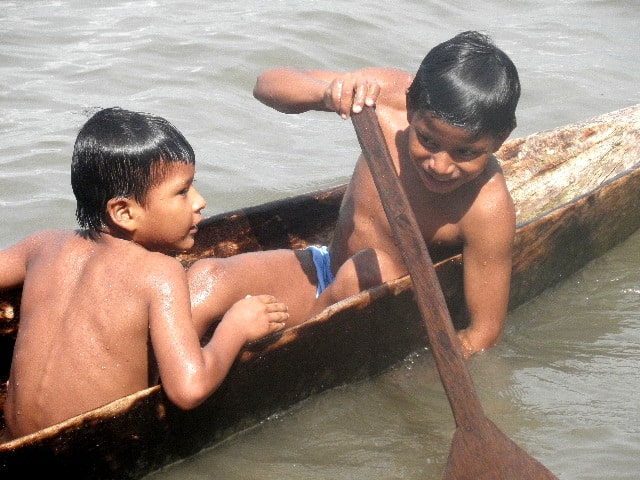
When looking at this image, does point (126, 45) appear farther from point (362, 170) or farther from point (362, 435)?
point (362, 435)

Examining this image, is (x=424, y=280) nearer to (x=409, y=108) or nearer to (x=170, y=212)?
(x=409, y=108)

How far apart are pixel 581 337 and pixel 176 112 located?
3.84 m

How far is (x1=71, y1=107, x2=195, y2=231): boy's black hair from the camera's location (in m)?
2.74

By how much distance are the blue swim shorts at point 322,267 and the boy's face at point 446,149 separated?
663 mm

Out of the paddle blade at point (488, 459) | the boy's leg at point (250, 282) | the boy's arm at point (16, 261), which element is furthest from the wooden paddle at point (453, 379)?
the boy's arm at point (16, 261)

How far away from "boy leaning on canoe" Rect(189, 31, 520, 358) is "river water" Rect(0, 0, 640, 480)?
16.1 inches

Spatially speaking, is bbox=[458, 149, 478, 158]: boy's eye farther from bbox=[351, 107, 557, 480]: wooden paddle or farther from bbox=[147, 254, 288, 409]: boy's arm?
bbox=[147, 254, 288, 409]: boy's arm

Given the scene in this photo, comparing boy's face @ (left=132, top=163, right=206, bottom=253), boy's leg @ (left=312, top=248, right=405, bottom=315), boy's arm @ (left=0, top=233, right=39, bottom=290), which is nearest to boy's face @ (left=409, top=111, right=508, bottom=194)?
boy's leg @ (left=312, top=248, right=405, bottom=315)

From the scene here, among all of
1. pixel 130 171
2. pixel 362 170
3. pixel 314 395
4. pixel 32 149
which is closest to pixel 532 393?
pixel 314 395

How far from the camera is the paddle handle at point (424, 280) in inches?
116

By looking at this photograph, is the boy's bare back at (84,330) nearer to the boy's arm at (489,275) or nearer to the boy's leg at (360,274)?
the boy's leg at (360,274)

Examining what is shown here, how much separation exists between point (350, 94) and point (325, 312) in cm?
79

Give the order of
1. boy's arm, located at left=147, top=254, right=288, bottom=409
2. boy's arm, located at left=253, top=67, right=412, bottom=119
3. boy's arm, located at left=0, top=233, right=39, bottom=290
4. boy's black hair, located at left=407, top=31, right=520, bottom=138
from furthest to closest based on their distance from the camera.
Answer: boy's arm, located at left=253, top=67, right=412, bottom=119
boy's black hair, located at left=407, top=31, right=520, bottom=138
boy's arm, located at left=0, top=233, right=39, bottom=290
boy's arm, located at left=147, top=254, right=288, bottom=409

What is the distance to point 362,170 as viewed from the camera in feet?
12.6
